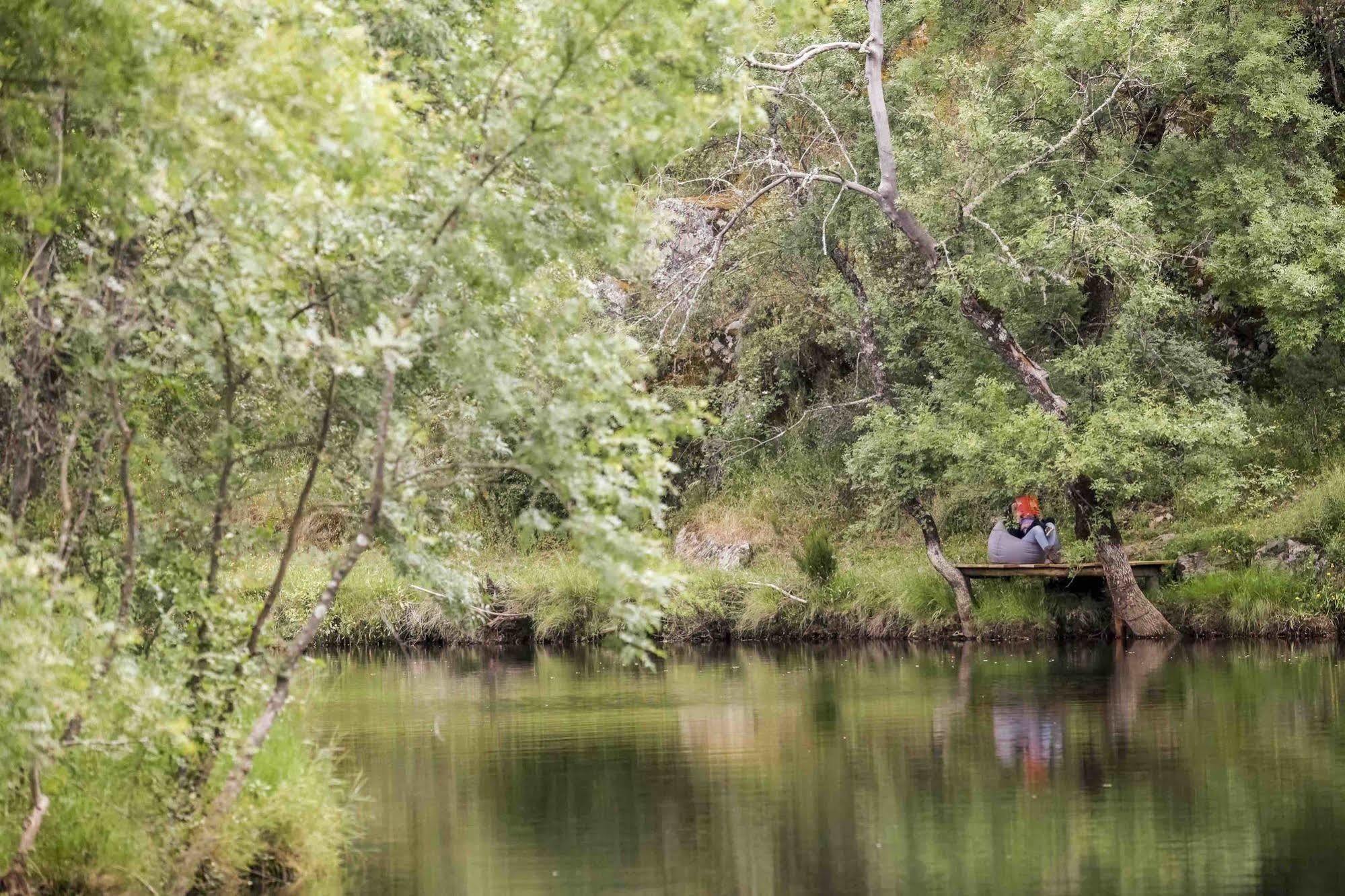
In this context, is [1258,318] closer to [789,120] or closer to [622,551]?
[789,120]

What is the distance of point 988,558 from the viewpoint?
29.0m

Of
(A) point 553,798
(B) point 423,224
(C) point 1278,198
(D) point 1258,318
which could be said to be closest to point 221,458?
(B) point 423,224

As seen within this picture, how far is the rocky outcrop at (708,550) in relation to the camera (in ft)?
107

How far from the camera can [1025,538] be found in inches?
1101

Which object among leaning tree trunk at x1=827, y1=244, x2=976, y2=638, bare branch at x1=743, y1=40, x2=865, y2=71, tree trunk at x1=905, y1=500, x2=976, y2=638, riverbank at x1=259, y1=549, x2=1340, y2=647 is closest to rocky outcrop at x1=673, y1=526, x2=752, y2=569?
riverbank at x1=259, y1=549, x2=1340, y2=647

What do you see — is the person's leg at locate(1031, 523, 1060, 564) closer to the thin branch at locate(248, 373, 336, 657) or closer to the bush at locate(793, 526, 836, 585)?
the bush at locate(793, 526, 836, 585)

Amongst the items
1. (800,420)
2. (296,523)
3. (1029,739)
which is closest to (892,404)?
(800,420)

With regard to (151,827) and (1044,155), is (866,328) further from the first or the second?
(151,827)

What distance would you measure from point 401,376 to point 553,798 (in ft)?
16.4

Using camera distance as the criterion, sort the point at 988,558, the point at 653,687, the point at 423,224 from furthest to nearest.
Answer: the point at 988,558, the point at 653,687, the point at 423,224

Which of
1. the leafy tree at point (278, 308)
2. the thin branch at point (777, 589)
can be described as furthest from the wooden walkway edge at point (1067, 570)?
the leafy tree at point (278, 308)

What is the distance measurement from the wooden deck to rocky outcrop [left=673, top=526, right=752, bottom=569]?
5432 millimetres

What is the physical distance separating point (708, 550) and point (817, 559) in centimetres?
438

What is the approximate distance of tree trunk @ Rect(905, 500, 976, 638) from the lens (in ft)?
91.8
